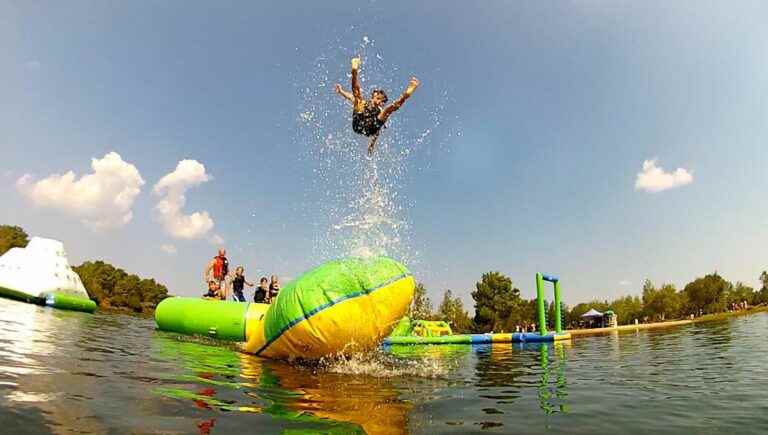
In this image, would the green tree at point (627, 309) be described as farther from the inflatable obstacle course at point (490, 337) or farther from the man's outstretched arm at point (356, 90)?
the man's outstretched arm at point (356, 90)

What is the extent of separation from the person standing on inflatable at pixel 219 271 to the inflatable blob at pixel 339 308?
842 centimetres

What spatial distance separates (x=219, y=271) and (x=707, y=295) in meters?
81.9

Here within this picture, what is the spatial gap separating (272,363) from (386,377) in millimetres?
2331

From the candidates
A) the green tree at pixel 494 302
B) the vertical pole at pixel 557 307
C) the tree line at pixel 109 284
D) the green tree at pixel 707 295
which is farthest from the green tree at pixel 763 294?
the tree line at pixel 109 284

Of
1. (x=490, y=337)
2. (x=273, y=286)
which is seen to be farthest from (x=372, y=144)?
(x=490, y=337)

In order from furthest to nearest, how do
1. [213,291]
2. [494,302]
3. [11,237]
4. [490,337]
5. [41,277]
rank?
[11,237] → [494,302] → [41,277] → [490,337] → [213,291]

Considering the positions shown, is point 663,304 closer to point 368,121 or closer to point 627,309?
point 627,309

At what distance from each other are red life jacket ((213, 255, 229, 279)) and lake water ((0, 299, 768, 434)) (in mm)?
8180

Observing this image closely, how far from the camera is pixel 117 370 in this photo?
5242mm

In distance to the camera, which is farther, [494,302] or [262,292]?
[494,302]

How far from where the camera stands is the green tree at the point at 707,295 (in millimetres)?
72750

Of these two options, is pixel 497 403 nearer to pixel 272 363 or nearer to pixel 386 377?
pixel 386 377

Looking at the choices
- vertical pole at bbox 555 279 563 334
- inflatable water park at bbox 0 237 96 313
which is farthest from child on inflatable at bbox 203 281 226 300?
vertical pole at bbox 555 279 563 334

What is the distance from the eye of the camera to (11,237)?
56.4 m
